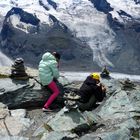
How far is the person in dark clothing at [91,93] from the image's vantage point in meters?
18.4

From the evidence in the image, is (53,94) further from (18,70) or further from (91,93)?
(18,70)

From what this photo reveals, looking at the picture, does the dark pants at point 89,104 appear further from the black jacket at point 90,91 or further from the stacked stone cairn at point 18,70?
the stacked stone cairn at point 18,70

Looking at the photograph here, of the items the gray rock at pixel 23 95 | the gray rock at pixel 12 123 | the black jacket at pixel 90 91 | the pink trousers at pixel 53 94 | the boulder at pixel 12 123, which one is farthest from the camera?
the gray rock at pixel 23 95

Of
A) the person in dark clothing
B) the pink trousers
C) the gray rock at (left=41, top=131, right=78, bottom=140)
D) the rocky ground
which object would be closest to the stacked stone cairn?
the rocky ground

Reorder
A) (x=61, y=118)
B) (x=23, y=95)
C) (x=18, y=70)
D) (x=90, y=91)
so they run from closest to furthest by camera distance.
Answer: (x=61, y=118), (x=90, y=91), (x=23, y=95), (x=18, y=70)

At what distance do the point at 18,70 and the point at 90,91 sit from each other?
510 cm

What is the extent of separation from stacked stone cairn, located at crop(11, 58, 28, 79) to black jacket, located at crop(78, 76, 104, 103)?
4441 mm

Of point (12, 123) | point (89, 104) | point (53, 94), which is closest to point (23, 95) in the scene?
point (53, 94)

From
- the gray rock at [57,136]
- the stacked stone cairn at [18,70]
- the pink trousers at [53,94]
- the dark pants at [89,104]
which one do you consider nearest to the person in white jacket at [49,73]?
the pink trousers at [53,94]

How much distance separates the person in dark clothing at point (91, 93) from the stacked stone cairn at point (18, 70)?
4.44 m

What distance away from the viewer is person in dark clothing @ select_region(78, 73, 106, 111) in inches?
725

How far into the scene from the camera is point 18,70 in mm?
21344

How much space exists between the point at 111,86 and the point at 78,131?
9.58m

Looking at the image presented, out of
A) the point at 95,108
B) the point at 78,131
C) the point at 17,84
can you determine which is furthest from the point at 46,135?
the point at 17,84
